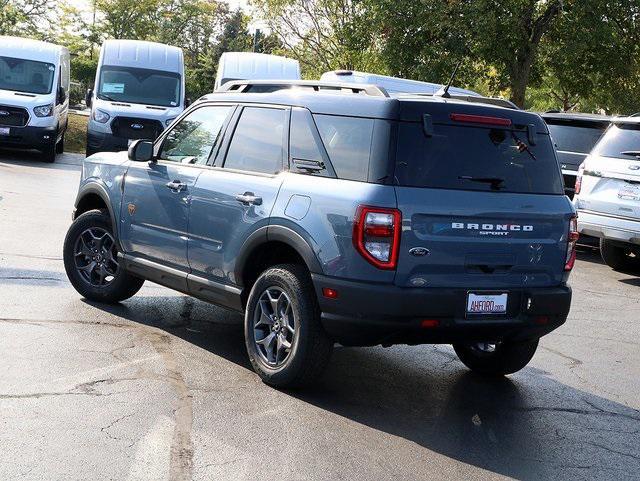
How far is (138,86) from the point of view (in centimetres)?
2262

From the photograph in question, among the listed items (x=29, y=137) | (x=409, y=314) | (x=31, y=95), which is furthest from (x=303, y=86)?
(x=31, y=95)

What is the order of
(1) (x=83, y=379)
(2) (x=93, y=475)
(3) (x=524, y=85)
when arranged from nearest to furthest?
(2) (x=93, y=475) → (1) (x=83, y=379) → (3) (x=524, y=85)

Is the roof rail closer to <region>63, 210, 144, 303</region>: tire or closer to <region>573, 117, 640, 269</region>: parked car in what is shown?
<region>63, 210, 144, 303</region>: tire

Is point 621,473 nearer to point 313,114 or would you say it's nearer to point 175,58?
point 313,114

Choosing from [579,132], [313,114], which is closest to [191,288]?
[313,114]

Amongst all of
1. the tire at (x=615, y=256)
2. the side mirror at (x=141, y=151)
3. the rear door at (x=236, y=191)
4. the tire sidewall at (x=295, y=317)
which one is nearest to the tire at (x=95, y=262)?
the side mirror at (x=141, y=151)

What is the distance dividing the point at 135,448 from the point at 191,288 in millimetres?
2199

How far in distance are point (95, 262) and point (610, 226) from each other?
6690 millimetres

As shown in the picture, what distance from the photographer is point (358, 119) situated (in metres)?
5.91

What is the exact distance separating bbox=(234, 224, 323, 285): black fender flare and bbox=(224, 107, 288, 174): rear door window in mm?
439

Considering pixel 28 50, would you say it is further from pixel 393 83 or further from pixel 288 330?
pixel 288 330

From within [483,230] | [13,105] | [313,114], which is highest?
[313,114]

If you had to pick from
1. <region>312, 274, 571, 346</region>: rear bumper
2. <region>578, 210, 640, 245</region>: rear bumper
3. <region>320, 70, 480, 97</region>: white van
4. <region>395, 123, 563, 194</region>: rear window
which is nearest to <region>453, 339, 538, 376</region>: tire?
<region>312, 274, 571, 346</region>: rear bumper

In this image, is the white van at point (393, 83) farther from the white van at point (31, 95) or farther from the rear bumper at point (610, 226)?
the white van at point (31, 95)
